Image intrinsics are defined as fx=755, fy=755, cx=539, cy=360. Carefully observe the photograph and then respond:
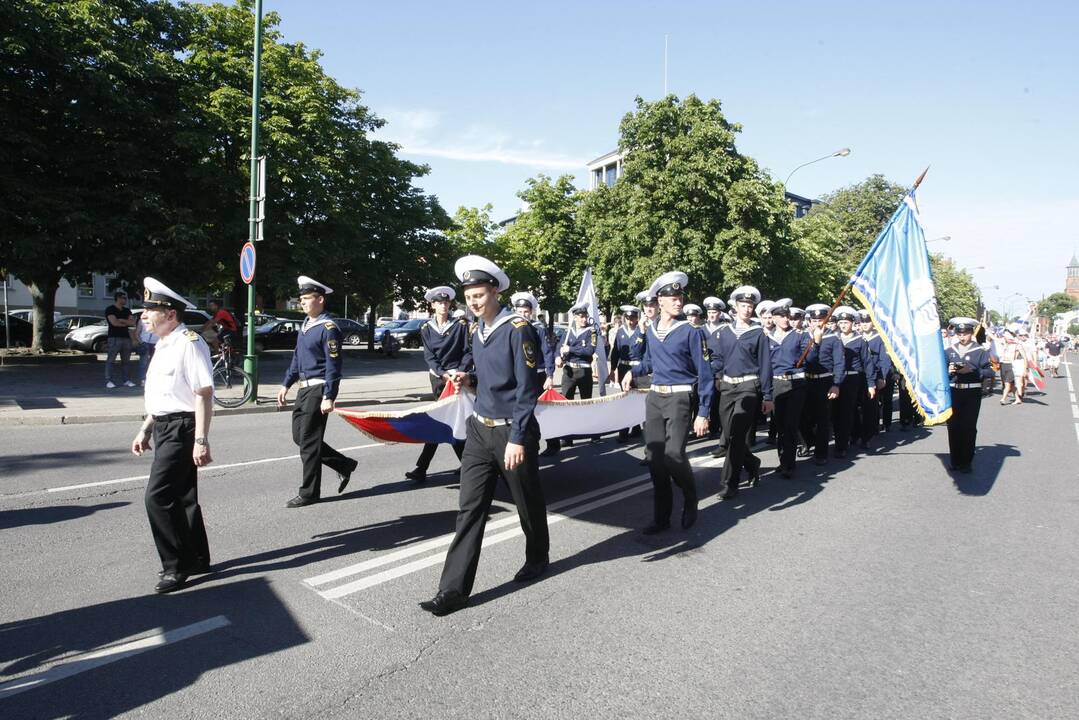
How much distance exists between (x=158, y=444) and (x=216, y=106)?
21557mm

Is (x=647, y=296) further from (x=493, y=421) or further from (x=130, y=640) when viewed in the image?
(x=130, y=640)

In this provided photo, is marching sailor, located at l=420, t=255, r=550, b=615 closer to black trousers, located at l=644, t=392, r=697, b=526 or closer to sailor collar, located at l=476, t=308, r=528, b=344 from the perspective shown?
sailor collar, located at l=476, t=308, r=528, b=344

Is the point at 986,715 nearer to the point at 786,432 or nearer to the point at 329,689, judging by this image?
the point at 329,689

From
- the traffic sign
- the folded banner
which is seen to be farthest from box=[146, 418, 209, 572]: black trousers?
the traffic sign

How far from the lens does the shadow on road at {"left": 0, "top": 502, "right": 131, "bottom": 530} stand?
5941mm

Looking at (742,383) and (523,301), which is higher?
(523,301)

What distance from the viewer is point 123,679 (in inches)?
136

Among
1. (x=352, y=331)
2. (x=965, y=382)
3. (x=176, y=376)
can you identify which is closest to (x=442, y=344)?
(x=176, y=376)

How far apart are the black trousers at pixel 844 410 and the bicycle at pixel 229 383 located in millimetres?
10141

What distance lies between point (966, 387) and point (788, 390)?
2.03 meters

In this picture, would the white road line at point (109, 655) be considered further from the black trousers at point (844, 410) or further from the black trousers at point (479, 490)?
the black trousers at point (844, 410)

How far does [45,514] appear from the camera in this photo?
620cm

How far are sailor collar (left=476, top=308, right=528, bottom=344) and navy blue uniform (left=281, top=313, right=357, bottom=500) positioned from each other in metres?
2.26

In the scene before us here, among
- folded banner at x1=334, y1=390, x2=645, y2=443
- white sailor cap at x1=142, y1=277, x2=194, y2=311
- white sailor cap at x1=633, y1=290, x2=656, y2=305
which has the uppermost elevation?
white sailor cap at x1=633, y1=290, x2=656, y2=305
